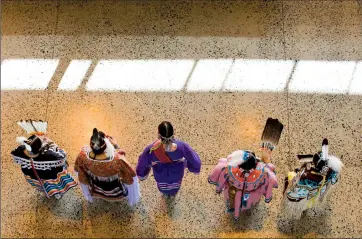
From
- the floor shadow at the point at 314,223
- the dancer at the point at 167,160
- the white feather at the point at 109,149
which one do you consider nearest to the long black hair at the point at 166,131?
the dancer at the point at 167,160

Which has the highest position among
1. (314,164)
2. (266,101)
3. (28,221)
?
(314,164)

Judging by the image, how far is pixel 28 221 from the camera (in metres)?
3.44

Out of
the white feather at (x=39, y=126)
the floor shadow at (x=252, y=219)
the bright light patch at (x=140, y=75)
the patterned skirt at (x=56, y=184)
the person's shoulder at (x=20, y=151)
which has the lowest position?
the floor shadow at (x=252, y=219)

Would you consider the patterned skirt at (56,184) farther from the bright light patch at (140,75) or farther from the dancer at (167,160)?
the bright light patch at (140,75)

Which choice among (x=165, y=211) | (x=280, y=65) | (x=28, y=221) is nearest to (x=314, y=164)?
(x=165, y=211)

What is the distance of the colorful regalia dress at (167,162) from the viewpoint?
2.97m

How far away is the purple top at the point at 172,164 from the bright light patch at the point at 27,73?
50.8 inches

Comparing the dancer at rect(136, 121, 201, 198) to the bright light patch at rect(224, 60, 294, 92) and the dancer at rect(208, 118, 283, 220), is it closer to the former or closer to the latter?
the dancer at rect(208, 118, 283, 220)

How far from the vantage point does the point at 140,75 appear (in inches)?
159

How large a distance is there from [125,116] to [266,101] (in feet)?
3.48

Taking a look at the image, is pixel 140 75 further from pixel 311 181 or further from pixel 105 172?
pixel 311 181

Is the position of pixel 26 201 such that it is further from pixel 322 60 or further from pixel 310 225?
pixel 322 60

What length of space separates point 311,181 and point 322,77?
133 cm

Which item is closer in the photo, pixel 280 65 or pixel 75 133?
pixel 75 133
